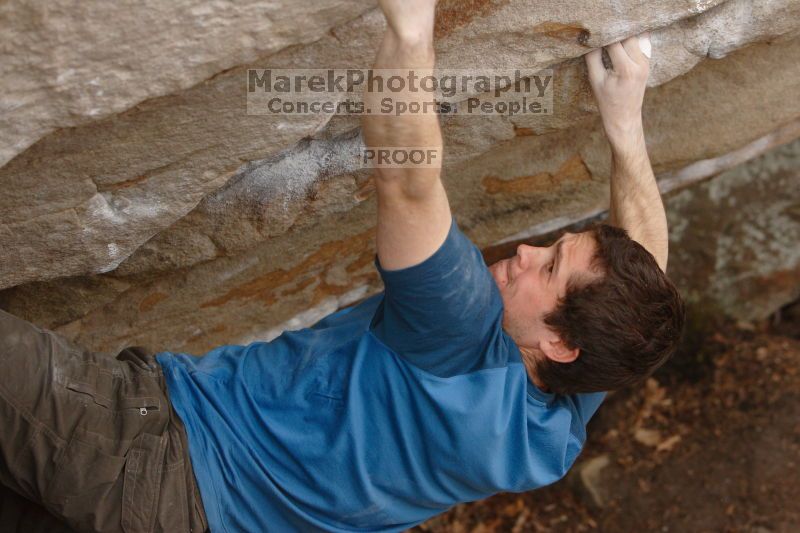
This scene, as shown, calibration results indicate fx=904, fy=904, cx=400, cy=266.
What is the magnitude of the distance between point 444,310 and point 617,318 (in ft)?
1.41

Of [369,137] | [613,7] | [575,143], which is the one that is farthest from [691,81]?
[369,137]

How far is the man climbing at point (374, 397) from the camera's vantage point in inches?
73.4

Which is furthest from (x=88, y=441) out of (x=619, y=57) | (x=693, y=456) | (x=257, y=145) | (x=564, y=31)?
(x=693, y=456)

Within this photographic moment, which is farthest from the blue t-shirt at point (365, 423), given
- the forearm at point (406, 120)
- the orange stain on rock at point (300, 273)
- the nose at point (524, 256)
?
the orange stain on rock at point (300, 273)

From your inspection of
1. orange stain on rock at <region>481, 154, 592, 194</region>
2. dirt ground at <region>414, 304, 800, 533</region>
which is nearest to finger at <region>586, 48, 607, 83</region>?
orange stain on rock at <region>481, 154, 592, 194</region>

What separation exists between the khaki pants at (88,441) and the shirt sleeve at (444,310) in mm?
548

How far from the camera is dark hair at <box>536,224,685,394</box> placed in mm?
2033

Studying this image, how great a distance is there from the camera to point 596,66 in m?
2.29

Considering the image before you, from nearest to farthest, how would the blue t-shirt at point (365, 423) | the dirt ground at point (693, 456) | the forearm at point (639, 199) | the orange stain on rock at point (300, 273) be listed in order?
the blue t-shirt at point (365, 423)
the forearm at point (639, 199)
the orange stain on rock at point (300, 273)
the dirt ground at point (693, 456)

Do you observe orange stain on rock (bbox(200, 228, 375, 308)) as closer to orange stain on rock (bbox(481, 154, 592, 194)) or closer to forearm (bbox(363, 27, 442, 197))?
orange stain on rock (bbox(481, 154, 592, 194))

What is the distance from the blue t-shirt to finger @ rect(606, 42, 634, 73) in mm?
675

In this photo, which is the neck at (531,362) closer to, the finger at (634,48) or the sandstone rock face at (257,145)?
the sandstone rock face at (257,145)

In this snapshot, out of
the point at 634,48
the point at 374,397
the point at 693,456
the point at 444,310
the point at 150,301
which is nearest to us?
the point at 444,310

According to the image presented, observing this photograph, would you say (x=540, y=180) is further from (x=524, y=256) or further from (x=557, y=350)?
(x=557, y=350)
